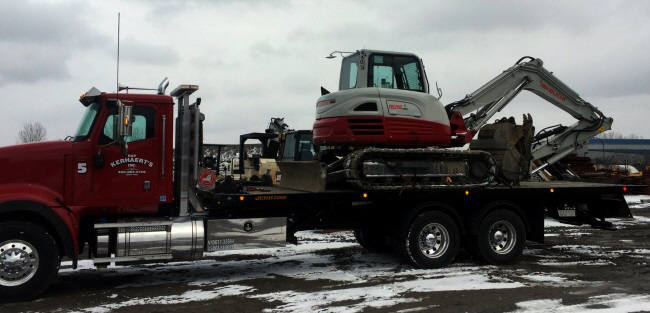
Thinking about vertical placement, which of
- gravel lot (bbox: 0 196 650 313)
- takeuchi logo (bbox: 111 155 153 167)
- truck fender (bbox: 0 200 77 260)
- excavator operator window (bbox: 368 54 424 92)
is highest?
excavator operator window (bbox: 368 54 424 92)

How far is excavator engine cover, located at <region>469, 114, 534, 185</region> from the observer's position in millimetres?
10336

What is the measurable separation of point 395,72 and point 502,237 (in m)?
3.79

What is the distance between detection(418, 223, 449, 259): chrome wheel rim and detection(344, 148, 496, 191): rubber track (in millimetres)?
802

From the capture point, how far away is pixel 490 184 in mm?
10156

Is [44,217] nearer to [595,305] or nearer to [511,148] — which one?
[595,305]

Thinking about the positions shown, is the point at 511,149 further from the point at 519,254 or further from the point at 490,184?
the point at 519,254

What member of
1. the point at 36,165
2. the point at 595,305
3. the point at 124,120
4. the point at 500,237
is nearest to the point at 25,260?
the point at 36,165

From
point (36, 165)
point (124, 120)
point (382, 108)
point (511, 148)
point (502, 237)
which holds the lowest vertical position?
point (502, 237)

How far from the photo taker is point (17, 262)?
7.26m

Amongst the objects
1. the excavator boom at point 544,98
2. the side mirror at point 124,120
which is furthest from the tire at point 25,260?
the excavator boom at point 544,98

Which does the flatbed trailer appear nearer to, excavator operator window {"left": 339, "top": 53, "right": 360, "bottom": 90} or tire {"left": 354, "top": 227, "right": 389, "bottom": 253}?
tire {"left": 354, "top": 227, "right": 389, "bottom": 253}

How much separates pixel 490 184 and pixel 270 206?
4239 mm

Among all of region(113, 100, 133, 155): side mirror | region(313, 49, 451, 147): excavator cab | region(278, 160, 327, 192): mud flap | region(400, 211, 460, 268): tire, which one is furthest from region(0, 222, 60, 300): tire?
region(400, 211, 460, 268): tire

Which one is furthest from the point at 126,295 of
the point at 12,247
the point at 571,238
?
Result: the point at 571,238
